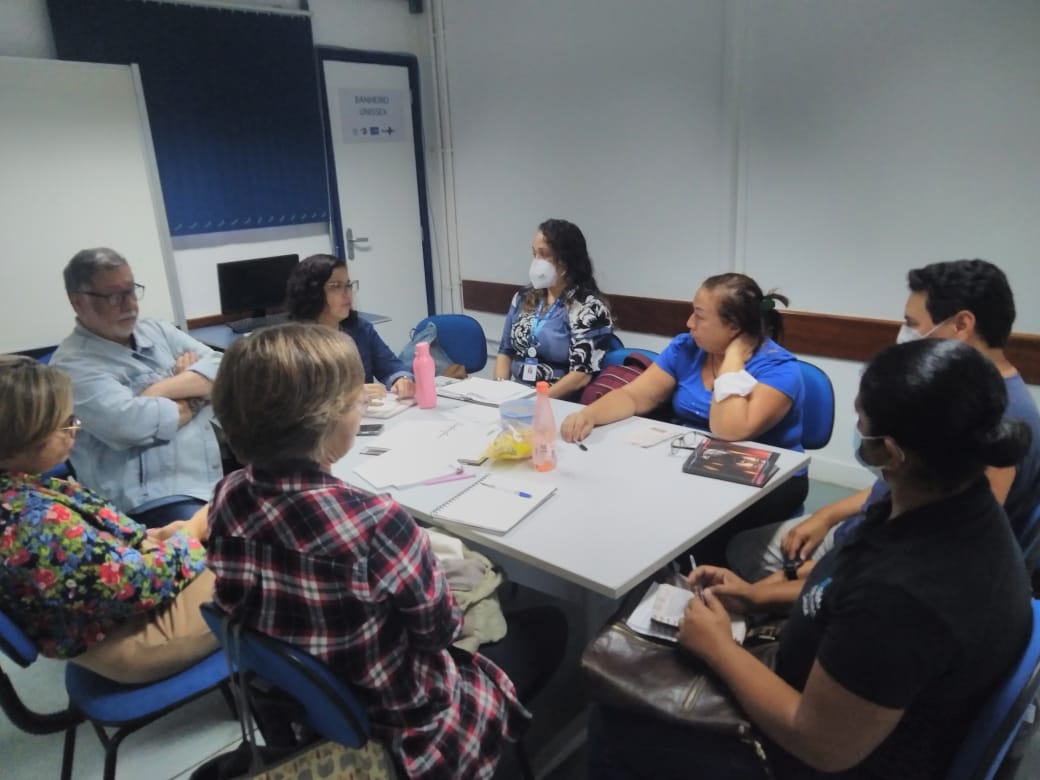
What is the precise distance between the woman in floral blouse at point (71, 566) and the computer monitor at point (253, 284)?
2.56 metres

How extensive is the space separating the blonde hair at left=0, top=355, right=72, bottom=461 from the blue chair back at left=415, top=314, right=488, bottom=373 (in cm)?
195

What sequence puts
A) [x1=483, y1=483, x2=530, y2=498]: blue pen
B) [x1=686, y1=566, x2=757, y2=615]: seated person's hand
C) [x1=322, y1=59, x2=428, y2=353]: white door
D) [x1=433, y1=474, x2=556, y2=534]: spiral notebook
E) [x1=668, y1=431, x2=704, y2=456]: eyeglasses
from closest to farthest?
[x1=686, y1=566, x2=757, y2=615]: seated person's hand → [x1=433, y1=474, x2=556, y2=534]: spiral notebook → [x1=483, y1=483, x2=530, y2=498]: blue pen → [x1=668, y1=431, x2=704, y2=456]: eyeglasses → [x1=322, y1=59, x2=428, y2=353]: white door

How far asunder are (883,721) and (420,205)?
186 inches

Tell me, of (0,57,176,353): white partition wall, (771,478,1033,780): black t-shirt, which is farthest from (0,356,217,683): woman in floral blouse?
(0,57,176,353): white partition wall

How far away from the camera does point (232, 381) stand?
109 cm

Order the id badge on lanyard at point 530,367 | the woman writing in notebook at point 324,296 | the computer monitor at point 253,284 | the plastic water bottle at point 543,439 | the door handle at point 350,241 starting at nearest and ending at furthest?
the plastic water bottle at point 543,439 < the woman writing in notebook at point 324,296 < the id badge on lanyard at point 530,367 < the computer monitor at point 253,284 < the door handle at point 350,241

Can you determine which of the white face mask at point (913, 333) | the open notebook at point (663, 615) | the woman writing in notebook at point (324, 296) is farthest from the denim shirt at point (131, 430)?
the white face mask at point (913, 333)

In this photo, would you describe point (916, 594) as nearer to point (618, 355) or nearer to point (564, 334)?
point (618, 355)

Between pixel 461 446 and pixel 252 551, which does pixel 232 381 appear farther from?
pixel 461 446

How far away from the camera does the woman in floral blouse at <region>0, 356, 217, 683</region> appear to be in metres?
1.32

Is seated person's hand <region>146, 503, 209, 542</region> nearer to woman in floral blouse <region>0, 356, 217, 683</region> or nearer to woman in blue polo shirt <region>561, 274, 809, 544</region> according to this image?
woman in floral blouse <region>0, 356, 217, 683</region>

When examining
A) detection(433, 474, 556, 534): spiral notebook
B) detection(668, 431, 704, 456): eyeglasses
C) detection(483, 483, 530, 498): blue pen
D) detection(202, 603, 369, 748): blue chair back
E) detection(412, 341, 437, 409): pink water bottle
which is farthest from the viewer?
detection(412, 341, 437, 409): pink water bottle

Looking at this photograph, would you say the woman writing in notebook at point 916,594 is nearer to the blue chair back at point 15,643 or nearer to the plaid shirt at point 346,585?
the plaid shirt at point 346,585

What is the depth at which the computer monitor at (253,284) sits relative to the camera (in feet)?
12.8
